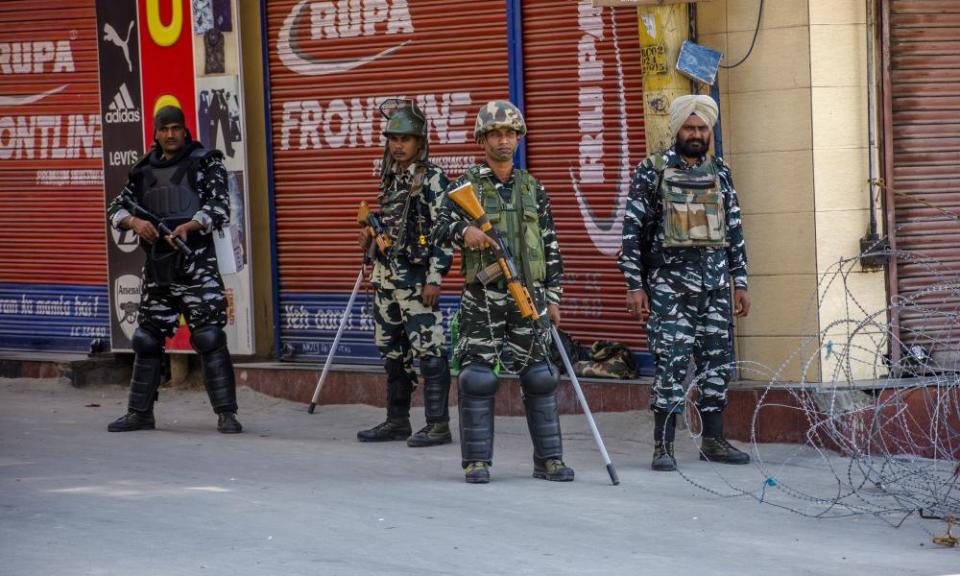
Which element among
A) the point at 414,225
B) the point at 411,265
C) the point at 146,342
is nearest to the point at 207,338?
the point at 146,342

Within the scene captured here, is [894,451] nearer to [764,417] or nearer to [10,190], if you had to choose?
[764,417]

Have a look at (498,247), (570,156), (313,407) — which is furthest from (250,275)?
(498,247)

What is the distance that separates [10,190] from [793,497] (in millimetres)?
7831

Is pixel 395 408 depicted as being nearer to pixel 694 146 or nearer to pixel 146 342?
pixel 146 342

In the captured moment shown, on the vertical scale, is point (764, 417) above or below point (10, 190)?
below

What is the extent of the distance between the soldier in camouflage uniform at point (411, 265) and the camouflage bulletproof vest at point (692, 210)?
56.1 inches

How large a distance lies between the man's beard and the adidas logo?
5.18 metres

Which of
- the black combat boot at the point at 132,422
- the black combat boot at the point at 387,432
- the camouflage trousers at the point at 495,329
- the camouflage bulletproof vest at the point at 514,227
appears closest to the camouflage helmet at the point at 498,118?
the camouflage bulletproof vest at the point at 514,227

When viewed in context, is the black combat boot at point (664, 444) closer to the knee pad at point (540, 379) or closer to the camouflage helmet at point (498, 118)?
the knee pad at point (540, 379)

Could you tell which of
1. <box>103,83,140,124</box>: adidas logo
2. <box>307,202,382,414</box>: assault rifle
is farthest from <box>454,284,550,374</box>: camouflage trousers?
<box>103,83,140,124</box>: adidas logo

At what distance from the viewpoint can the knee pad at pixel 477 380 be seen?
25.0 ft

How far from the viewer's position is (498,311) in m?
7.61

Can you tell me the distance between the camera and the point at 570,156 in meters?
9.92

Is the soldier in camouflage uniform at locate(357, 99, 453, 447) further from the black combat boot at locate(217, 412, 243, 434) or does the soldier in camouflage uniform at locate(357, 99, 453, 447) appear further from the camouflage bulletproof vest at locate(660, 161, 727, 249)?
the camouflage bulletproof vest at locate(660, 161, 727, 249)
